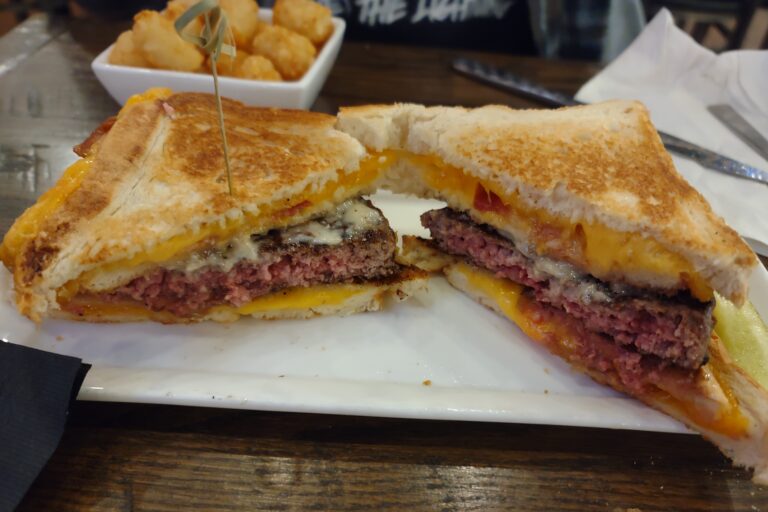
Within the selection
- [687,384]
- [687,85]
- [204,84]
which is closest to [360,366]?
[687,384]

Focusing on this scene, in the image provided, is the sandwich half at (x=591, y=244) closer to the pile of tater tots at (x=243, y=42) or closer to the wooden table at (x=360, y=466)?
the wooden table at (x=360, y=466)

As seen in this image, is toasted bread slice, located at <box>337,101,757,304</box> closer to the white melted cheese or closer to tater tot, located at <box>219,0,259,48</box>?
the white melted cheese

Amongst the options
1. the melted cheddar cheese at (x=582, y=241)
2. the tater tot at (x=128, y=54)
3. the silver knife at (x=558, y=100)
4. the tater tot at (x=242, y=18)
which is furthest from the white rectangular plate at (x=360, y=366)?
the tater tot at (x=242, y=18)

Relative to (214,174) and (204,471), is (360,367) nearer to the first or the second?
(204,471)

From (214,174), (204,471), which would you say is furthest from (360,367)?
(214,174)

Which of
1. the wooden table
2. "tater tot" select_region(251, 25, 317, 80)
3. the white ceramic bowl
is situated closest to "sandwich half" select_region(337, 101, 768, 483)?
the wooden table

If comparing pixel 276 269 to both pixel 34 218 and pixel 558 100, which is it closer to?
pixel 34 218
